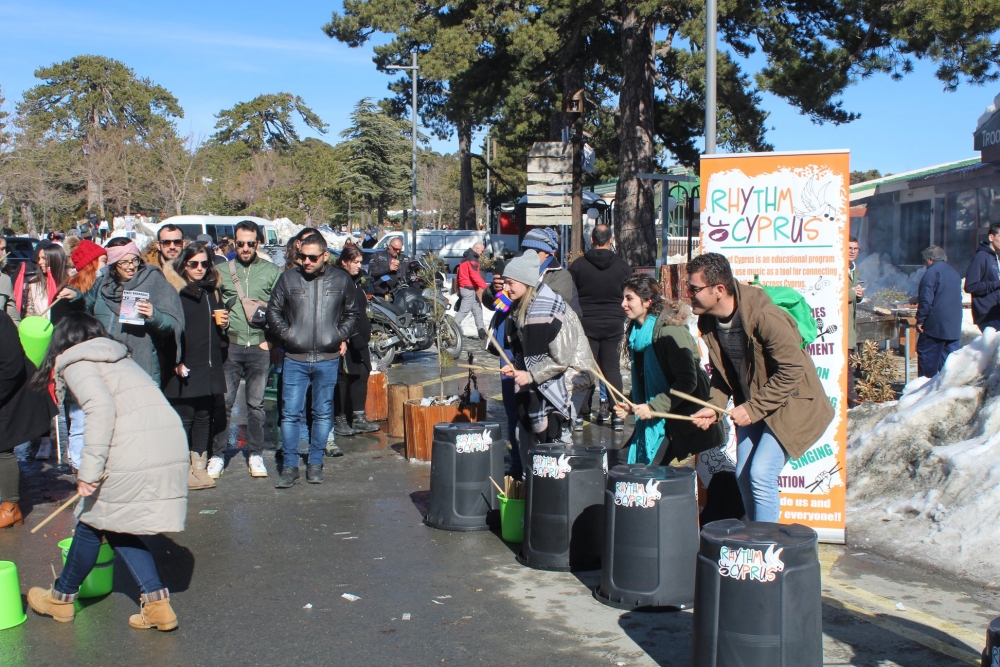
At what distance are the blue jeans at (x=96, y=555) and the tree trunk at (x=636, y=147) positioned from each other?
14.1m

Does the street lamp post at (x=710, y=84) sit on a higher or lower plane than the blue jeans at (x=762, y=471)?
higher

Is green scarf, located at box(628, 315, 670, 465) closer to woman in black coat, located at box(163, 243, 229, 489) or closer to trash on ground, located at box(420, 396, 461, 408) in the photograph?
trash on ground, located at box(420, 396, 461, 408)

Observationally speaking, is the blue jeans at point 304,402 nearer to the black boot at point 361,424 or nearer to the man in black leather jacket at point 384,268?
the black boot at point 361,424

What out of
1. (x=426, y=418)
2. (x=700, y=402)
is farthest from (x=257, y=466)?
(x=700, y=402)

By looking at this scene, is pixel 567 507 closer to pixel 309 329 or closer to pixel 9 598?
pixel 309 329

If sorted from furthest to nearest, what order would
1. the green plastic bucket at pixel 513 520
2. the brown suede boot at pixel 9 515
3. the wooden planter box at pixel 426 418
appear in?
the wooden planter box at pixel 426 418 → the brown suede boot at pixel 9 515 → the green plastic bucket at pixel 513 520

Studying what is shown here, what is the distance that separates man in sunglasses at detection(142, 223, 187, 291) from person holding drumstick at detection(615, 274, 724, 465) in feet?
12.1

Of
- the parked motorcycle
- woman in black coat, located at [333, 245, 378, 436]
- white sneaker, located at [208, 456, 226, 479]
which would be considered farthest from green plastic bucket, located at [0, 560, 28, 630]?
the parked motorcycle

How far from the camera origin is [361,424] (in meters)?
9.64

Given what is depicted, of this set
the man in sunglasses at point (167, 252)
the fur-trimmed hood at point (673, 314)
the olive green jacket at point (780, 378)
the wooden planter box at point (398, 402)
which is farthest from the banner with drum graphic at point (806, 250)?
the man in sunglasses at point (167, 252)

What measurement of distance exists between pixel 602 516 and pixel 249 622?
1997 millimetres

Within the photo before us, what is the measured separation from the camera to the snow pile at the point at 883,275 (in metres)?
19.2

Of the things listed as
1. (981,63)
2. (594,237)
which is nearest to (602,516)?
(594,237)

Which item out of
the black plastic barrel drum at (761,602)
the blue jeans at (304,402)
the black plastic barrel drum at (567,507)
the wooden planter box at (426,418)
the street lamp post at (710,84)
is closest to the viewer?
the black plastic barrel drum at (761,602)
